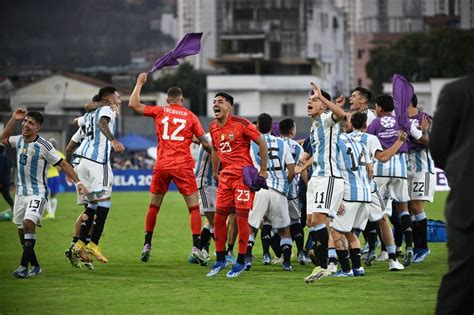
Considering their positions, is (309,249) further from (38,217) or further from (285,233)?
(38,217)

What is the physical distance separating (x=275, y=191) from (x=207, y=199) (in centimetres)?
172

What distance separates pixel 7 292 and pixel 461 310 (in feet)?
23.8

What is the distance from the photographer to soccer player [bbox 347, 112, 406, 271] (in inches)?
607

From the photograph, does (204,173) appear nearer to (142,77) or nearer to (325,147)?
(142,77)

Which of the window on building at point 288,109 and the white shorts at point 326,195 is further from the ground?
the window on building at point 288,109

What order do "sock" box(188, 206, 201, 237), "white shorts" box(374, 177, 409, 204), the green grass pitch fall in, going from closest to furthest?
the green grass pitch
"sock" box(188, 206, 201, 237)
"white shorts" box(374, 177, 409, 204)

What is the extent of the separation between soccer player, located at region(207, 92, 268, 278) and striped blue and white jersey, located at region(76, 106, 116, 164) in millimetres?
2156

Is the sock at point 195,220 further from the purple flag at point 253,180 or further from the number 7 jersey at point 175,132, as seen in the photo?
the purple flag at point 253,180

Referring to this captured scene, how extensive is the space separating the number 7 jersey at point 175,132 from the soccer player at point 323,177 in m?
2.50

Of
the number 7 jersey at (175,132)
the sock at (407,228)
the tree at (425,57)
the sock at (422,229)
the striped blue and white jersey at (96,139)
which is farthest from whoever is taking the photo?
the tree at (425,57)

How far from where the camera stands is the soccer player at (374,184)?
50.6ft

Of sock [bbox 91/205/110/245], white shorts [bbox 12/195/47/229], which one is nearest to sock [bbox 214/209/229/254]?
sock [bbox 91/205/110/245]

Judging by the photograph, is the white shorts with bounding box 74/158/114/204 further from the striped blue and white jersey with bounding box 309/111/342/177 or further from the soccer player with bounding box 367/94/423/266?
the soccer player with bounding box 367/94/423/266

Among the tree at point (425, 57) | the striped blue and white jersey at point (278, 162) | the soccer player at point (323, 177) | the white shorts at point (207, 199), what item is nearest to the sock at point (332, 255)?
the soccer player at point (323, 177)
